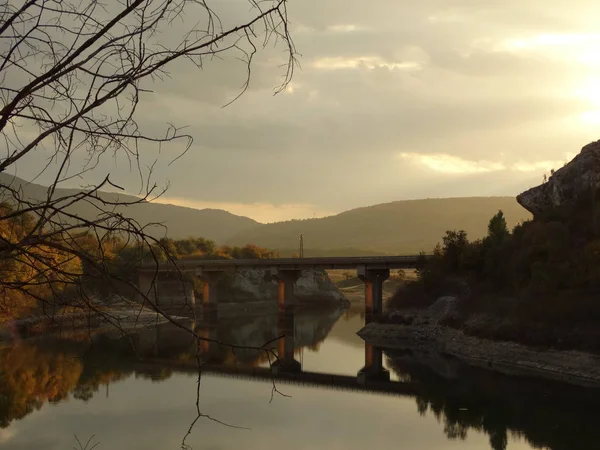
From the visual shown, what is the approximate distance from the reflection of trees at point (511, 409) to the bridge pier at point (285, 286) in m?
47.1

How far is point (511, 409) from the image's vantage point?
3259 centimetres

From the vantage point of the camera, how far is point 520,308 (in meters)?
51.8

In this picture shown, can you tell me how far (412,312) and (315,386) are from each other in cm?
2601

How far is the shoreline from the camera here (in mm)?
40844

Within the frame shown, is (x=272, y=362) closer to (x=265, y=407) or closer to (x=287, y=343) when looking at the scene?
(x=265, y=407)

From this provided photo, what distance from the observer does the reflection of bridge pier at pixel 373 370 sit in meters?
43.2

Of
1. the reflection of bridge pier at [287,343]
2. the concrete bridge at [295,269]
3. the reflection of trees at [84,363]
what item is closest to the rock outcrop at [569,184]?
the concrete bridge at [295,269]

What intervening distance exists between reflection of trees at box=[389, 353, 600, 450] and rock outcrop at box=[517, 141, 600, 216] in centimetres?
2614

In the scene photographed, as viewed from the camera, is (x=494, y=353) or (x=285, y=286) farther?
(x=285, y=286)

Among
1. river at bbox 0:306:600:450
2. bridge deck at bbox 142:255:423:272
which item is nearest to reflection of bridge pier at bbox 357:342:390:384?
river at bbox 0:306:600:450

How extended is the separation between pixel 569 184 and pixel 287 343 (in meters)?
31.5

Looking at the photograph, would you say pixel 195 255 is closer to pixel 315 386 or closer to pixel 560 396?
pixel 315 386

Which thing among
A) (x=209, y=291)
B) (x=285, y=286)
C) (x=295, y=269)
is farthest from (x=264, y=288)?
(x=285, y=286)

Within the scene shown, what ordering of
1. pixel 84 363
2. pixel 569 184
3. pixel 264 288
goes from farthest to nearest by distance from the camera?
1. pixel 264 288
2. pixel 569 184
3. pixel 84 363
